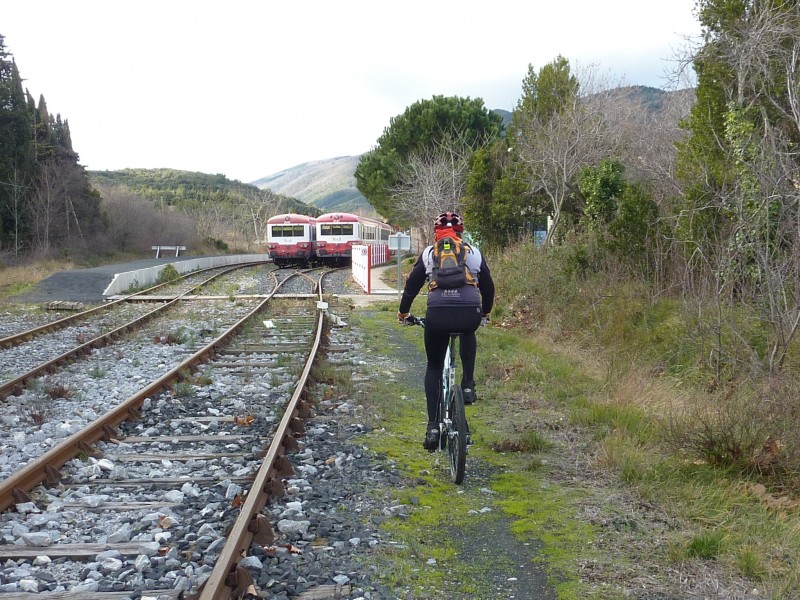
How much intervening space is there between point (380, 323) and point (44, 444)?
979 centimetres

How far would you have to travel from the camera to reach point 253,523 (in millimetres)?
4352

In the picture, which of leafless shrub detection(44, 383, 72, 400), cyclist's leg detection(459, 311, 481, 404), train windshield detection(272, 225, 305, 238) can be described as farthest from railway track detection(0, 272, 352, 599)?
train windshield detection(272, 225, 305, 238)

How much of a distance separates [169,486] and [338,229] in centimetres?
3637

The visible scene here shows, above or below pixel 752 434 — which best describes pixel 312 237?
above

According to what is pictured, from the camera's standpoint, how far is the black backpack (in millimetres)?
5285

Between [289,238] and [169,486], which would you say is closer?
[169,486]

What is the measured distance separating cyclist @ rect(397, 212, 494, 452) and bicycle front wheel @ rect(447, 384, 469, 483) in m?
0.11

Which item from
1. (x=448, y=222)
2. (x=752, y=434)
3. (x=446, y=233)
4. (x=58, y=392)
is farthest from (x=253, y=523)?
(x=58, y=392)

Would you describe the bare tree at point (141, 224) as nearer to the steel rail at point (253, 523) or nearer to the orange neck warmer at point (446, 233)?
the steel rail at point (253, 523)

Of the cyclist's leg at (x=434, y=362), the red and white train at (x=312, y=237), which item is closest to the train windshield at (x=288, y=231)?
the red and white train at (x=312, y=237)

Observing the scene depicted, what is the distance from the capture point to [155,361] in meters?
10.8

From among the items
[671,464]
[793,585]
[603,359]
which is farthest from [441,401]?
[603,359]

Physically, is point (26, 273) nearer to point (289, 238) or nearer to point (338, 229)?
point (289, 238)

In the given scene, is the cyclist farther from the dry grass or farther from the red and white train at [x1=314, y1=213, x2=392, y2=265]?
the red and white train at [x1=314, y1=213, x2=392, y2=265]
